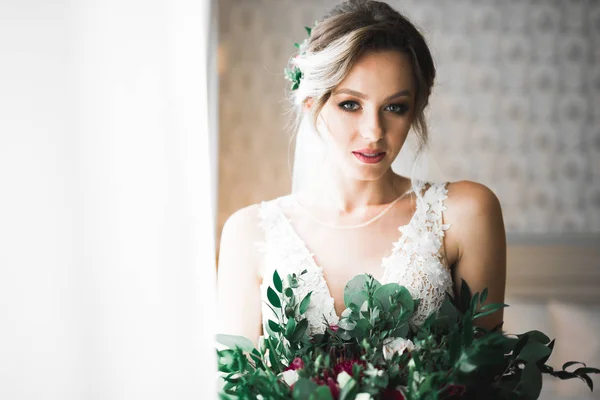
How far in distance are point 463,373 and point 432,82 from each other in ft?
2.00

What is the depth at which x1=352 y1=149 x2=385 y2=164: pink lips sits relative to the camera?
3.31ft

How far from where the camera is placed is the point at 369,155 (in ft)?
3.33

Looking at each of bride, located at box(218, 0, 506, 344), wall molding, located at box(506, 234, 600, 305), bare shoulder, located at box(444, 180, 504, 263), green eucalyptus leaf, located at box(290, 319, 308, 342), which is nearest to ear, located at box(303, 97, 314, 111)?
bride, located at box(218, 0, 506, 344)

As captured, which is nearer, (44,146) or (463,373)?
(44,146)

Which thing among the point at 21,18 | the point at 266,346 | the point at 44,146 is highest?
the point at 21,18

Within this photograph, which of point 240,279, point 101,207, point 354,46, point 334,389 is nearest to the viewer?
point 101,207

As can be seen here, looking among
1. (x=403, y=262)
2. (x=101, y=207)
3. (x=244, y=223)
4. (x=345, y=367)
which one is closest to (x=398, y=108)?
(x=403, y=262)

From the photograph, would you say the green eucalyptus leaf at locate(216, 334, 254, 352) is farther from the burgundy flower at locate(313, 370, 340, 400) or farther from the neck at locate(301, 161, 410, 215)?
the neck at locate(301, 161, 410, 215)

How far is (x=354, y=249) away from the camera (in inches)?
40.8

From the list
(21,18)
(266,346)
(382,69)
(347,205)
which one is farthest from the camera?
(347,205)

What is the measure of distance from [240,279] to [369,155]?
0.36 metres

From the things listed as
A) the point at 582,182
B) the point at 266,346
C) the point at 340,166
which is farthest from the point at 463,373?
the point at 582,182

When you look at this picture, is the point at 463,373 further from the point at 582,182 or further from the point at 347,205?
the point at 582,182

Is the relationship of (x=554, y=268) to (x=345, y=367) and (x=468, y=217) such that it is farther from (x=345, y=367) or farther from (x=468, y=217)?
(x=345, y=367)
